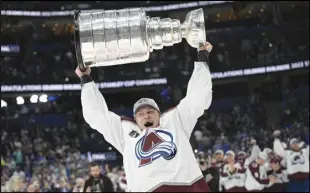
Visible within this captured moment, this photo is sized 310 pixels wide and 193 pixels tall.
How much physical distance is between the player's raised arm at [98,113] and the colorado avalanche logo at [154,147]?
230 millimetres

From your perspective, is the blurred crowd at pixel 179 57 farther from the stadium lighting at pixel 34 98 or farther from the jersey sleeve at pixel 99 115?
the jersey sleeve at pixel 99 115

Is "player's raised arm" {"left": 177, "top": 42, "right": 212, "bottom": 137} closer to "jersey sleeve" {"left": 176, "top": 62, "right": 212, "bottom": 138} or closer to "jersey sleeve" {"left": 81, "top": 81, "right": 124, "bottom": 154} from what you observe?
"jersey sleeve" {"left": 176, "top": 62, "right": 212, "bottom": 138}

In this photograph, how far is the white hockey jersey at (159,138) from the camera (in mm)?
3299

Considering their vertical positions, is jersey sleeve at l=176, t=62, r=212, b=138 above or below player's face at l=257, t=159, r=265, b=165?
above

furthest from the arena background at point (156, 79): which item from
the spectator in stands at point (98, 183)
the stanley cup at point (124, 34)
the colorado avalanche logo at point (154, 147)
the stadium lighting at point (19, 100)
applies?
the colorado avalanche logo at point (154, 147)

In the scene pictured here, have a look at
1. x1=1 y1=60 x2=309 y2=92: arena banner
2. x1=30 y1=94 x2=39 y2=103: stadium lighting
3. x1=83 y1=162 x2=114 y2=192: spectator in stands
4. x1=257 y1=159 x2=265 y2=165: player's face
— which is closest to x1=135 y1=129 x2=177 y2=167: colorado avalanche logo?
x1=83 y1=162 x2=114 y2=192: spectator in stands

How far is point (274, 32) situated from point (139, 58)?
23768 millimetres

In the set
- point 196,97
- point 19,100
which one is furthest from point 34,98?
point 196,97

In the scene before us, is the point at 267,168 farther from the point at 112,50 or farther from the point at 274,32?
the point at 274,32

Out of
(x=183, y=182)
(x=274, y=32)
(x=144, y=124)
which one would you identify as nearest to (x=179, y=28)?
(x=144, y=124)

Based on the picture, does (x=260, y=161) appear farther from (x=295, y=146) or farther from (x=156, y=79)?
(x=156, y=79)

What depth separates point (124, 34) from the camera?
3.53 meters

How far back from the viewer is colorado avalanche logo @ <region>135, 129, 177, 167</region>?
332 cm

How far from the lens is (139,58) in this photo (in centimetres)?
362
